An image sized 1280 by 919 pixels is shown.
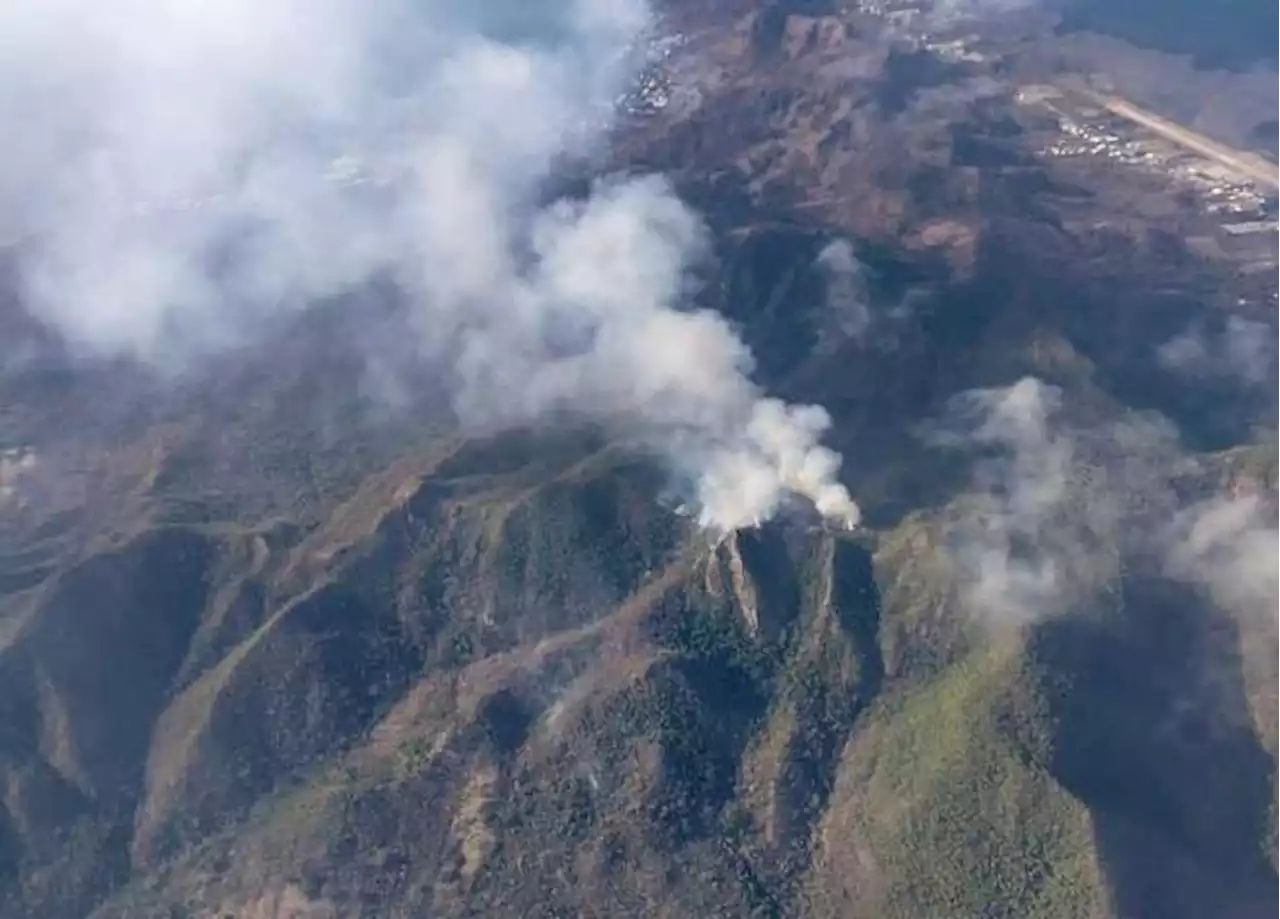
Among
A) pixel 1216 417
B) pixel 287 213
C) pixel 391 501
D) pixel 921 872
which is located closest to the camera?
pixel 921 872

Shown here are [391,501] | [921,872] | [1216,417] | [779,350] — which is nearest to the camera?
[921,872]

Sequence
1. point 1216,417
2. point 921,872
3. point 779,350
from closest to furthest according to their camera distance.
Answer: point 921,872, point 1216,417, point 779,350

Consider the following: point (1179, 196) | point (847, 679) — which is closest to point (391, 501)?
point (847, 679)

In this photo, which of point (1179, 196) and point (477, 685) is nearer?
point (477, 685)

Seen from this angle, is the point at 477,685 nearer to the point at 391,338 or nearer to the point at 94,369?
the point at 391,338

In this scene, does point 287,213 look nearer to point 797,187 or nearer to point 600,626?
point 797,187

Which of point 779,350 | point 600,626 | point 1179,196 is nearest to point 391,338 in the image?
point 779,350
